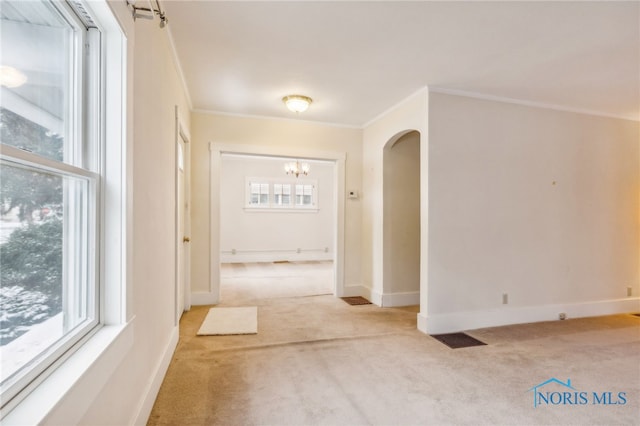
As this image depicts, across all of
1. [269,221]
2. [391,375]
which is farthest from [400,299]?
[269,221]

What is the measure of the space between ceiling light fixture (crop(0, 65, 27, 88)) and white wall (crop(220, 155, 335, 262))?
283 inches

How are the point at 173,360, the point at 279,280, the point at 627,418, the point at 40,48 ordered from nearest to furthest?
1. the point at 40,48
2. the point at 627,418
3. the point at 173,360
4. the point at 279,280

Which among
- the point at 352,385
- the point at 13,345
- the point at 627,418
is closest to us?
the point at 13,345

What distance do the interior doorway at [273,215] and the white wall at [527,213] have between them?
4.50 m

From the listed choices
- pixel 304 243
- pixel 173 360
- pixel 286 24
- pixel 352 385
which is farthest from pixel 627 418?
pixel 304 243

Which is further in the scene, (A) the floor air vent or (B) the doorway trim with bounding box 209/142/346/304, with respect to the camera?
(B) the doorway trim with bounding box 209/142/346/304

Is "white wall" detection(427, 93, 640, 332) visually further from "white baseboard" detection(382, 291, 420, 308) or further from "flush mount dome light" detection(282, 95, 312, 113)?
"flush mount dome light" detection(282, 95, 312, 113)

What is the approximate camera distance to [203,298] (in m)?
4.39

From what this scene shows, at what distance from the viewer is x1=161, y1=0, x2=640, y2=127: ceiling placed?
2197mm

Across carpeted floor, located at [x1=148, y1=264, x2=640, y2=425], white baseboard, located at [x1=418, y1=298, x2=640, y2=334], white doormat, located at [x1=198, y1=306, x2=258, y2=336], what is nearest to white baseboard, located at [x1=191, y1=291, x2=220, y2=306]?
white doormat, located at [x1=198, y1=306, x2=258, y2=336]

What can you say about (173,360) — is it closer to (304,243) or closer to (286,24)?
(286,24)

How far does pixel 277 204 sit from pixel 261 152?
14.5 feet

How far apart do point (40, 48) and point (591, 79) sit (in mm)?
4213

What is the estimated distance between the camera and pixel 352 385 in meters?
2.36
